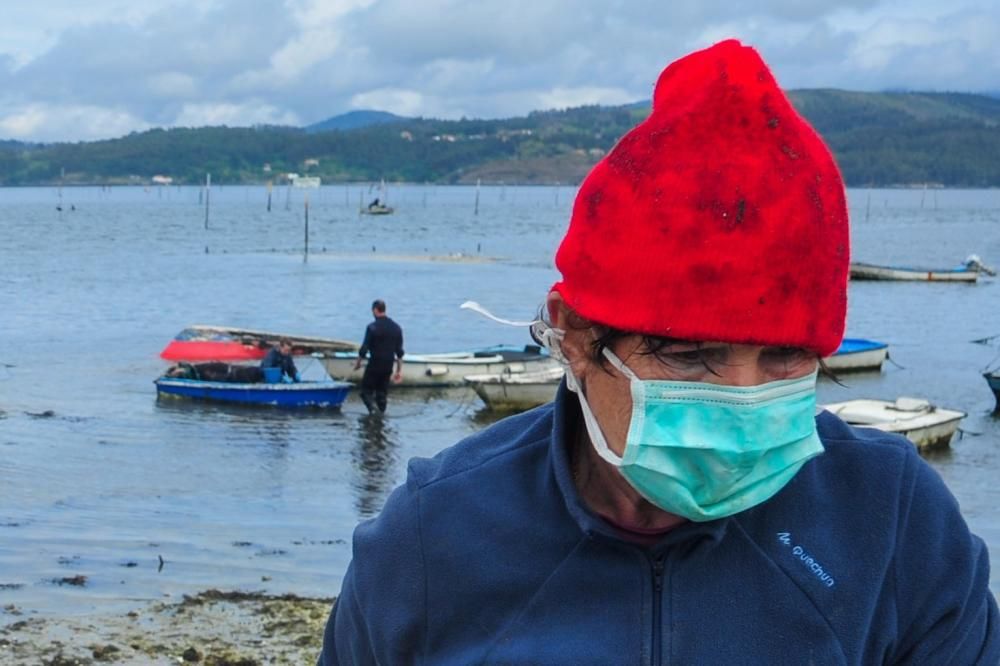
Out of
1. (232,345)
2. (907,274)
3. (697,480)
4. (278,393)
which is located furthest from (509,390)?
(907,274)

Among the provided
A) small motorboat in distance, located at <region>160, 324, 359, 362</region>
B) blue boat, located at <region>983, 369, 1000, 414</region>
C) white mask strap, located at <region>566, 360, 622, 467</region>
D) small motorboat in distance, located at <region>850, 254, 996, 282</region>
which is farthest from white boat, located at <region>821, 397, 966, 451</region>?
small motorboat in distance, located at <region>850, 254, 996, 282</region>

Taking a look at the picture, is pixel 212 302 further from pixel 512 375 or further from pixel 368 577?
pixel 368 577

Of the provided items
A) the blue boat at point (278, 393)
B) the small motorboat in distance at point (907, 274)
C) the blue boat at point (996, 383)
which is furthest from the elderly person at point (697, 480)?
the small motorboat in distance at point (907, 274)

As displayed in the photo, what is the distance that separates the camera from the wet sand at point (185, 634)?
29.4 feet

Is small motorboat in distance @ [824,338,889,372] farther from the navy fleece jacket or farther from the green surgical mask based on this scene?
the green surgical mask

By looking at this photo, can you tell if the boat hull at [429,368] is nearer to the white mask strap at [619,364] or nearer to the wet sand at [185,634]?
the wet sand at [185,634]

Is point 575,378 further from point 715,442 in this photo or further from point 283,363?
point 283,363

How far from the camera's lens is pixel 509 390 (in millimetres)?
24719

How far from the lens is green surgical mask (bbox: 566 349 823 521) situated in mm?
1769

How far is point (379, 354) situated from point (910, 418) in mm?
9013

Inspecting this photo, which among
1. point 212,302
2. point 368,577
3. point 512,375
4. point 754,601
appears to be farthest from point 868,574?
point 212,302

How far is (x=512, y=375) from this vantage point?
2520 centimetres

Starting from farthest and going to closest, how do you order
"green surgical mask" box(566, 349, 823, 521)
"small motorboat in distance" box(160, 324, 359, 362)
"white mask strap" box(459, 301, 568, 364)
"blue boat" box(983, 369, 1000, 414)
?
"small motorboat in distance" box(160, 324, 359, 362) < "blue boat" box(983, 369, 1000, 414) < "white mask strap" box(459, 301, 568, 364) < "green surgical mask" box(566, 349, 823, 521)

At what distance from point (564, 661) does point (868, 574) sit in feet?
1.48
